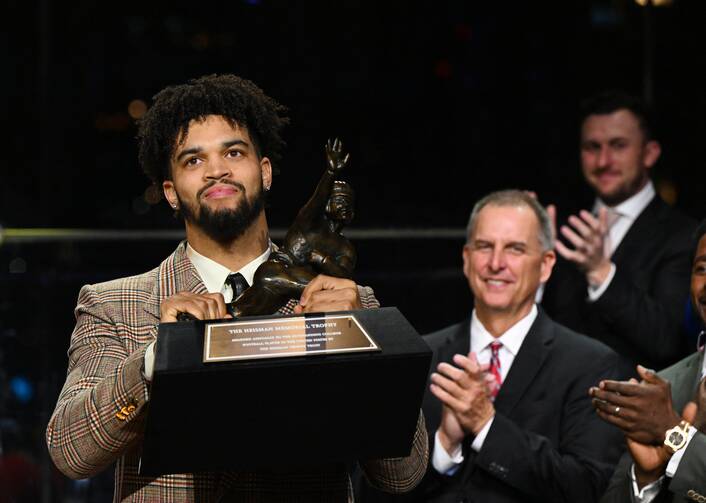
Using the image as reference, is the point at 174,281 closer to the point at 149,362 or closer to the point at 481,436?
the point at 149,362

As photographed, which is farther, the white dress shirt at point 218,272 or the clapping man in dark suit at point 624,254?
the clapping man in dark suit at point 624,254

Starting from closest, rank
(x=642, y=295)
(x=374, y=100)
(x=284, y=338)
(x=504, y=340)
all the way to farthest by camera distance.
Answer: (x=284, y=338), (x=504, y=340), (x=642, y=295), (x=374, y=100)

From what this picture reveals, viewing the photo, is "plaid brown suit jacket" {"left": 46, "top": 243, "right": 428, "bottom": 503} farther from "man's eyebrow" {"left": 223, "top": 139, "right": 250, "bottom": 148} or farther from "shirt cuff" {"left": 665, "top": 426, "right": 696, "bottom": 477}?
"shirt cuff" {"left": 665, "top": 426, "right": 696, "bottom": 477}

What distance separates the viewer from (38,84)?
4219 mm

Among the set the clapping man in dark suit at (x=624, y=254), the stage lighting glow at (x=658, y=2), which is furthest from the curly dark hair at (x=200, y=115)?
the stage lighting glow at (x=658, y=2)

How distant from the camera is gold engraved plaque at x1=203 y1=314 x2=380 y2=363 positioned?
1601 millimetres

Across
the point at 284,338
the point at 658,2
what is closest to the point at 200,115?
the point at 284,338

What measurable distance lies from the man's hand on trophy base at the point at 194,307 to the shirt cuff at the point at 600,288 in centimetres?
174

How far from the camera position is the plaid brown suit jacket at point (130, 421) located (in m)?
1.76

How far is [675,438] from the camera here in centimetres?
231

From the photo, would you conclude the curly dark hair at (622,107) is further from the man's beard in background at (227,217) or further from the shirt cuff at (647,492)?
the man's beard in background at (227,217)

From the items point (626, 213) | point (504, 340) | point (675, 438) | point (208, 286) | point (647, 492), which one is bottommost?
point (647, 492)

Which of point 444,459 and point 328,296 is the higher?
point 328,296

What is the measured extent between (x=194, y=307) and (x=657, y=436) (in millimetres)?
1067
